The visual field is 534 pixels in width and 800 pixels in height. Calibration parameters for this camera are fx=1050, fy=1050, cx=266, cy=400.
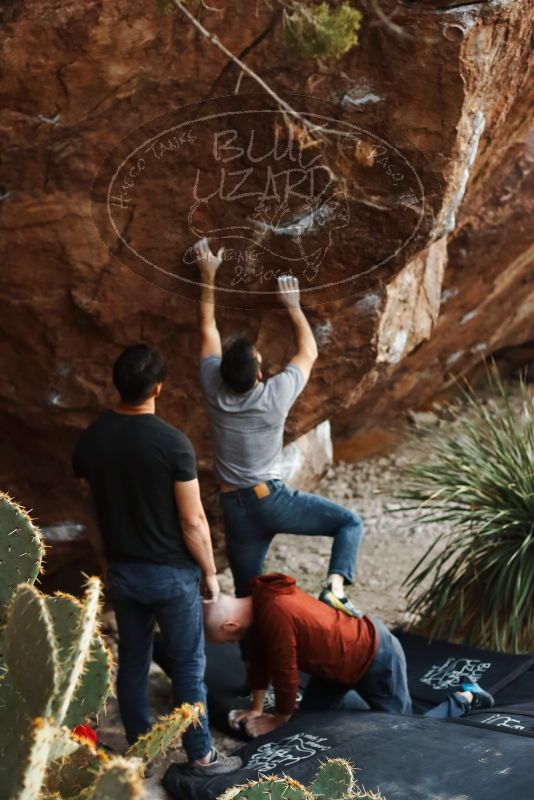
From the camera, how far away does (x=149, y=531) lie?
415 centimetres

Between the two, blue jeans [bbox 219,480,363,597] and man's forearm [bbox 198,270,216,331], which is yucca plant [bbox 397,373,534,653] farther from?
man's forearm [bbox 198,270,216,331]

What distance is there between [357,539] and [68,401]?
5.51ft

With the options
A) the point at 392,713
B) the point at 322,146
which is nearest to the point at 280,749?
the point at 392,713

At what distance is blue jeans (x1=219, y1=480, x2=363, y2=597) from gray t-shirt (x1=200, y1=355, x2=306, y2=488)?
9 cm

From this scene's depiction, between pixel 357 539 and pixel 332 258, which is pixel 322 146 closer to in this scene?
pixel 332 258

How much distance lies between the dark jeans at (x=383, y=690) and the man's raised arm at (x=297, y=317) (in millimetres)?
1265

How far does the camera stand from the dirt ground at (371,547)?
7059 mm

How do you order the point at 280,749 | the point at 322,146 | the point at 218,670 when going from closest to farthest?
the point at 280,749 < the point at 322,146 < the point at 218,670

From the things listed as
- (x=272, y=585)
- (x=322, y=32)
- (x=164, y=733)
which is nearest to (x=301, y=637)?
(x=272, y=585)

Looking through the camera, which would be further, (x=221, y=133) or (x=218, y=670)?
(x=218, y=670)

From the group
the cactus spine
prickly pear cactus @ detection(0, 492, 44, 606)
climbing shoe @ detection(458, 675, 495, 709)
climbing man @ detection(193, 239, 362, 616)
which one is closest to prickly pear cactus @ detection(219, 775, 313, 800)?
the cactus spine

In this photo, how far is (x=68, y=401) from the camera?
17.9 feet

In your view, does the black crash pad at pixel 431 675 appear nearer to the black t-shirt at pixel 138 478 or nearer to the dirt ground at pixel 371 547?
the dirt ground at pixel 371 547

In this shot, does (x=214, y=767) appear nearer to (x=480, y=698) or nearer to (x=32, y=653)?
(x=480, y=698)
